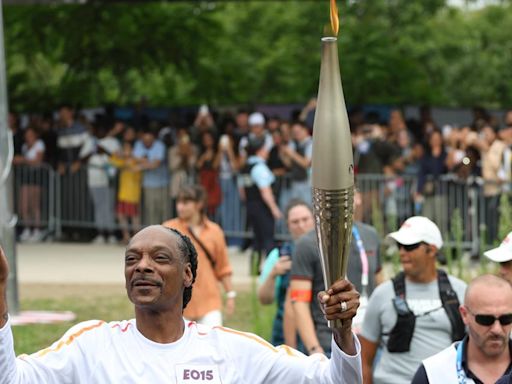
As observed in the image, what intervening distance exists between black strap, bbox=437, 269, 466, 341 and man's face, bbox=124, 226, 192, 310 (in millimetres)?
3269

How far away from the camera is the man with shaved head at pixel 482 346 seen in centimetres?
650

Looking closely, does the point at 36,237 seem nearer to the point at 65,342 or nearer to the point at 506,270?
the point at 506,270

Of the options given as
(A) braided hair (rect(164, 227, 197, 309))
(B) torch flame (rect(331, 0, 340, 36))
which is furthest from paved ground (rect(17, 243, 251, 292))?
(B) torch flame (rect(331, 0, 340, 36))

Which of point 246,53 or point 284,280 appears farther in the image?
point 246,53

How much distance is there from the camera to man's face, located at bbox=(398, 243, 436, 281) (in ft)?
27.5

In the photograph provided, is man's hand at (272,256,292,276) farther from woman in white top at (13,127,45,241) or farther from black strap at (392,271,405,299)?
woman in white top at (13,127,45,241)

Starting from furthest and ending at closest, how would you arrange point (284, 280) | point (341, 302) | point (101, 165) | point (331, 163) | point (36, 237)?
point (36, 237) → point (101, 165) → point (284, 280) → point (341, 302) → point (331, 163)

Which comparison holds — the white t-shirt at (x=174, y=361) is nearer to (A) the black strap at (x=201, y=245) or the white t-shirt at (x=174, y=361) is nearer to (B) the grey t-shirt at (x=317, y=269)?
(B) the grey t-shirt at (x=317, y=269)

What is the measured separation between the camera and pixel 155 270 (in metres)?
5.02

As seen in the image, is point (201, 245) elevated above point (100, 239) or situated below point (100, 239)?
above

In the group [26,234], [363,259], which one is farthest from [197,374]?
[26,234]

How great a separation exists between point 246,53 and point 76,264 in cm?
2027

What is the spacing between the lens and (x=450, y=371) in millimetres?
6539

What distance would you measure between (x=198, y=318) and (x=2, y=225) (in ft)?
15.4
